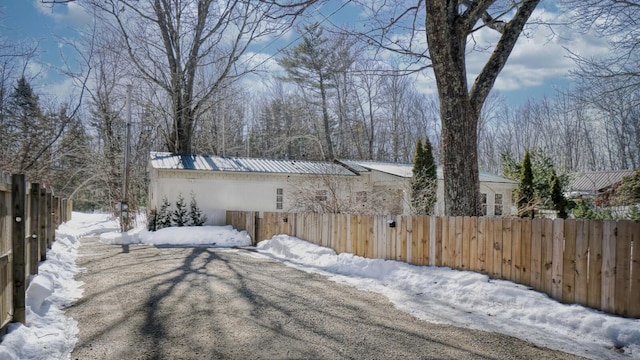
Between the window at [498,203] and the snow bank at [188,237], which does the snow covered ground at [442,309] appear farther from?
the window at [498,203]

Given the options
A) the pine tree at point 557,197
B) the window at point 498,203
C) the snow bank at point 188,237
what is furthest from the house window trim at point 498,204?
the snow bank at point 188,237

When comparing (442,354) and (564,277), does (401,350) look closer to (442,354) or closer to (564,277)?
(442,354)

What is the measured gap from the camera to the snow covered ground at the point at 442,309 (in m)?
3.97

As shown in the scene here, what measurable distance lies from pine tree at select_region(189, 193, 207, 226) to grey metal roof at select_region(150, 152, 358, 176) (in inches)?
54.7

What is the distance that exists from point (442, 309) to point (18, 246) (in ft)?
15.6

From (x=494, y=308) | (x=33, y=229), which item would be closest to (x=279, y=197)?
(x=33, y=229)

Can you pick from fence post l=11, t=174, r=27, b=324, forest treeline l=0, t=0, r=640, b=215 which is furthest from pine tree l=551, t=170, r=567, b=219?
fence post l=11, t=174, r=27, b=324

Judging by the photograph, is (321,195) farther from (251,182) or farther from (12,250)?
(12,250)

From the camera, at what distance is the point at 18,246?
13.9 feet

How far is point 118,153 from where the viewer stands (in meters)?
26.6

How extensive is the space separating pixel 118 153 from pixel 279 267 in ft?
70.7

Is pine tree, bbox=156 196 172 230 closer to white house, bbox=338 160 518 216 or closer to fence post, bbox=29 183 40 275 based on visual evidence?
white house, bbox=338 160 518 216

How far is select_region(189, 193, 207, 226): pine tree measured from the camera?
659 inches

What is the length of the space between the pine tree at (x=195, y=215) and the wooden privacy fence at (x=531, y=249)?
9185 mm
